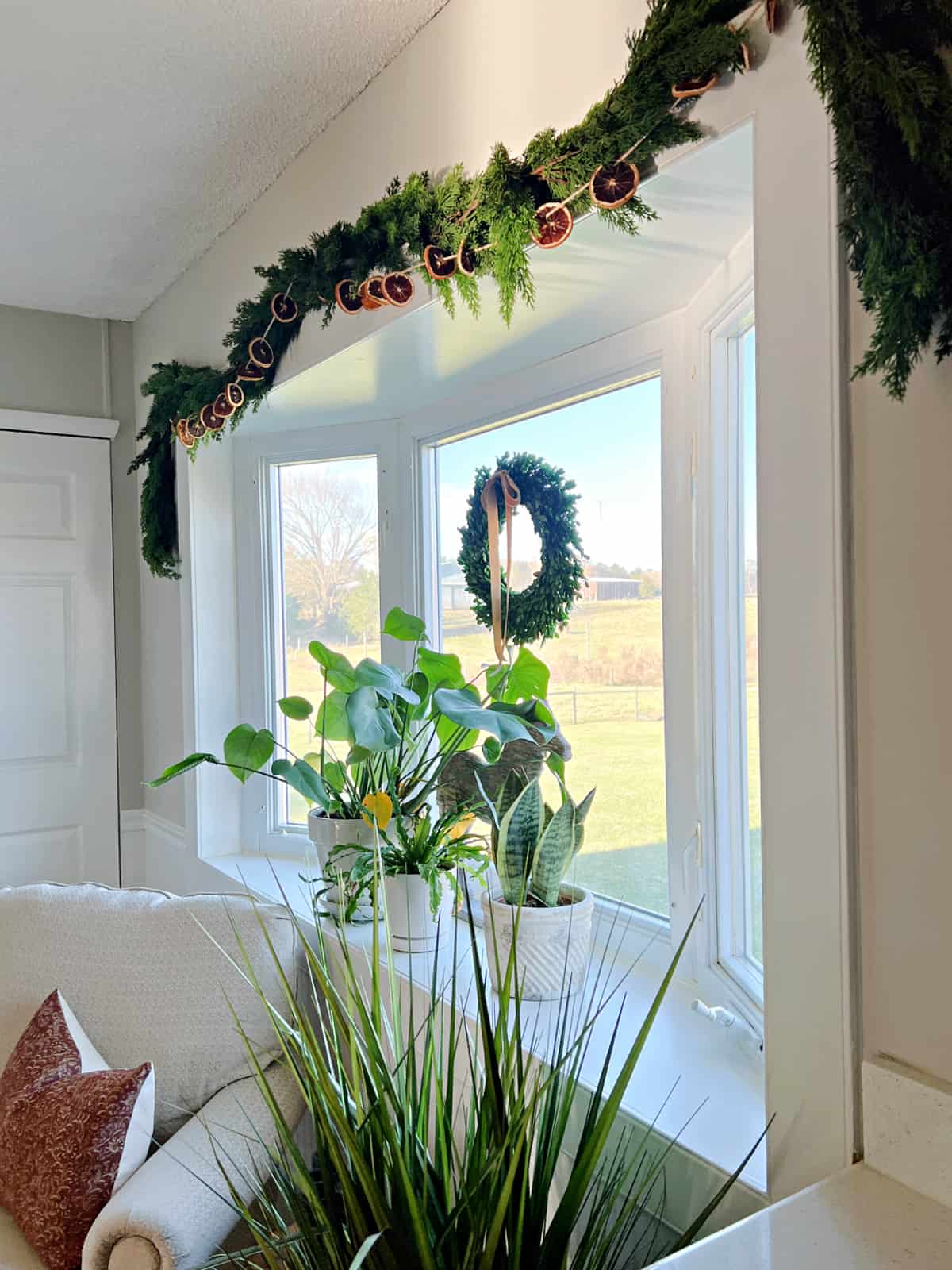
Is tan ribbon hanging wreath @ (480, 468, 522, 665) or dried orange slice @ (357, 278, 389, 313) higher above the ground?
dried orange slice @ (357, 278, 389, 313)

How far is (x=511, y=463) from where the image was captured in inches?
80.4

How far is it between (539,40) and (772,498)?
2.73 ft

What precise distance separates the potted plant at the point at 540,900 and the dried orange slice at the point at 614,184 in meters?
0.85

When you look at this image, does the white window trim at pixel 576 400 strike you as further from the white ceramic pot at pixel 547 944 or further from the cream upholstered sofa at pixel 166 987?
the cream upholstered sofa at pixel 166 987

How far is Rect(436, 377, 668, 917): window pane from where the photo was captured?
1718 millimetres

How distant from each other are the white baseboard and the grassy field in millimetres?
766

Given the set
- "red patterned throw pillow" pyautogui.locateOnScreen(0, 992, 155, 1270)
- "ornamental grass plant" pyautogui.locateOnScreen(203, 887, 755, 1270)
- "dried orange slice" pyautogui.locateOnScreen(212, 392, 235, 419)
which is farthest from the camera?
"dried orange slice" pyautogui.locateOnScreen(212, 392, 235, 419)

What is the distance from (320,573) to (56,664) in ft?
3.47

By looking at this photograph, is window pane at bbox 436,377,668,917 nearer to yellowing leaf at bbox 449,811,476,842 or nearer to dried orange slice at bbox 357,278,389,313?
yellowing leaf at bbox 449,811,476,842

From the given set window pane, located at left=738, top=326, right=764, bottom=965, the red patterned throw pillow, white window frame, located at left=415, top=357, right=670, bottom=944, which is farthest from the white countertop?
the red patterned throw pillow

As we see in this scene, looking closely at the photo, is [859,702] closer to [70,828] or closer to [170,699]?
[170,699]

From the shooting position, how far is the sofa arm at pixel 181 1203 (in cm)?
126

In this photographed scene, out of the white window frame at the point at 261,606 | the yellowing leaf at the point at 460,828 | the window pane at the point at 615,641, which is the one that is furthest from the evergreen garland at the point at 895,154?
the white window frame at the point at 261,606

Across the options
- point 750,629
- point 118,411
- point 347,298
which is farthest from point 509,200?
point 118,411
